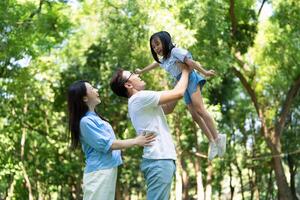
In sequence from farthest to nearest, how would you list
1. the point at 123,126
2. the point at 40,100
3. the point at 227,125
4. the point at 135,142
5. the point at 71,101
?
1. the point at 227,125
2. the point at 123,126
3. the point at 40,100
4. the point at 71,101
5. the point at 135,142

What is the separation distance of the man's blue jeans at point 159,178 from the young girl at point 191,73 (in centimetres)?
79

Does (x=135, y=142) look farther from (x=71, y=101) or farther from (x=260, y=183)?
(x=260, y=183)

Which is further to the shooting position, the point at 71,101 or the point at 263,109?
the point at 263,109

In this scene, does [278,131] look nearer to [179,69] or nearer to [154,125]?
[179,69]

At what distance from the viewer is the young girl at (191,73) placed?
10.8 ft

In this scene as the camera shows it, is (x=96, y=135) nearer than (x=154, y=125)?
No

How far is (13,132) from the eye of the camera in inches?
680

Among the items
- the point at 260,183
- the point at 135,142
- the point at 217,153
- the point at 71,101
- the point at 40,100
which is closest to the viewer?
the point at 135,142

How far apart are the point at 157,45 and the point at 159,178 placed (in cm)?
A: 99

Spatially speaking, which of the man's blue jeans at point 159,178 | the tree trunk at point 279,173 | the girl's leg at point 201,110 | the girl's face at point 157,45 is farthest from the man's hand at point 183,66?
the tree trunk at point 279,173

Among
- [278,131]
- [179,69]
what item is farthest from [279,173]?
[179,69]

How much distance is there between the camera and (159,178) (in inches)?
110

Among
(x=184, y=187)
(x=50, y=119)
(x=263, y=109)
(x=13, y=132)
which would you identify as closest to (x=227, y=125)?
(x=184, y=187)

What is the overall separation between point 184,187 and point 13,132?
668cm
